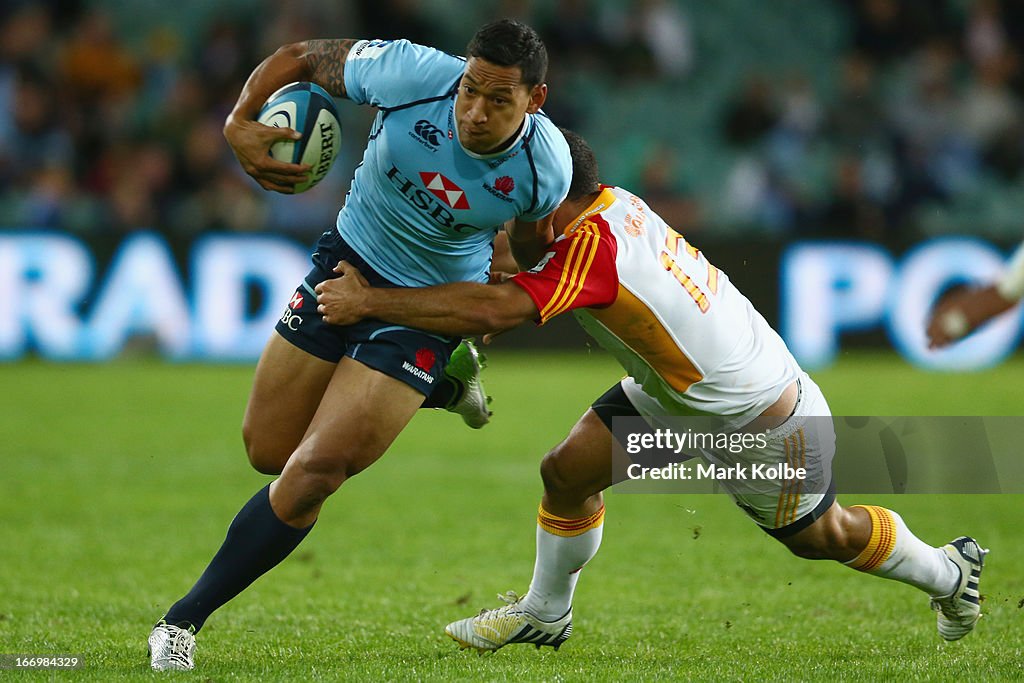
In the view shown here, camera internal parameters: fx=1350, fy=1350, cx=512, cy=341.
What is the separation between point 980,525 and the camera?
25.0 feet

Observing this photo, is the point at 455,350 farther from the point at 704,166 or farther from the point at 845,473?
the point at 704,166

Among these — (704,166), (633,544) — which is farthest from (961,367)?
(633,544)

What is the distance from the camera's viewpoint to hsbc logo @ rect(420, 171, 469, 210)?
16.0 ft

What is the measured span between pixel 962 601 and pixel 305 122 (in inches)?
120

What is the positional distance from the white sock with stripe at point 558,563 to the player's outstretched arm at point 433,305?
0.98m

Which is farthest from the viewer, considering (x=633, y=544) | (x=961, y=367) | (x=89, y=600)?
(x=961, y=367)

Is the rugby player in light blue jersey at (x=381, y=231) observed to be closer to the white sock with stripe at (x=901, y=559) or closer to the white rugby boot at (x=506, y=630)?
the white rugby boot at (x=506, y=630)

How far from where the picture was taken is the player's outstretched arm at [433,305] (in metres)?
4.58

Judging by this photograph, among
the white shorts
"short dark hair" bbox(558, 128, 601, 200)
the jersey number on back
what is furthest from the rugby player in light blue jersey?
the white shorts

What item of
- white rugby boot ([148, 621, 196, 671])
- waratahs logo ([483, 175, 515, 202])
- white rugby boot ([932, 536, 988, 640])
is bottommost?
white rugby boot ([148, 621, 196, 671])

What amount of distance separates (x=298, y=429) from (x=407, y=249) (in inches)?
32.1

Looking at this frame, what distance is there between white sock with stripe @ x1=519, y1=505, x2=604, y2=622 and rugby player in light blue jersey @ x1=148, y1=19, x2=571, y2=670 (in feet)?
2.45

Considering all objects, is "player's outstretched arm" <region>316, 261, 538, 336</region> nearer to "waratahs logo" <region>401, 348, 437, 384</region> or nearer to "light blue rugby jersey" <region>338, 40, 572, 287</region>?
"waratahs logo" <region>401, 348, 437, 384</region>

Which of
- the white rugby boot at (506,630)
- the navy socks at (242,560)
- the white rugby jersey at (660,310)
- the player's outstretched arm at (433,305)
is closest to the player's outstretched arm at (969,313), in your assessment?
the white rugby jersey at (660,310)
